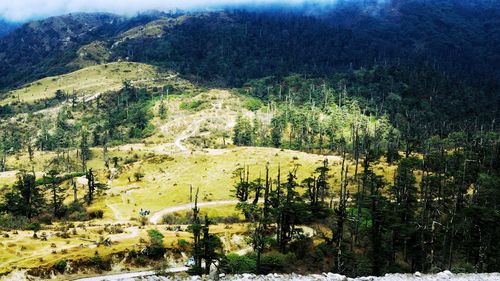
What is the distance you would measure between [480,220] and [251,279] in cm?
4249

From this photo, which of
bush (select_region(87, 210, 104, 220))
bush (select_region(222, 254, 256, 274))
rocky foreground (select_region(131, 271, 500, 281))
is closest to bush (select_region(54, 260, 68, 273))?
bush (select_region(222, 254, 256, 274))

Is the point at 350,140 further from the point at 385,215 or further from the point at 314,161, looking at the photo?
the point at 385,215

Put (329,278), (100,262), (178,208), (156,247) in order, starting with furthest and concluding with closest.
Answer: (178,208), (156,247), (100,262), (329,278)

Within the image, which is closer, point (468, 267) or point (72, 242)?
point (468, 267)

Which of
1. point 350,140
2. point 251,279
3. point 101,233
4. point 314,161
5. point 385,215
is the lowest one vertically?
point 350,140

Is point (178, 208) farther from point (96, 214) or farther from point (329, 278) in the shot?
point (329, 278)

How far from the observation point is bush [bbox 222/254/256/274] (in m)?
51.5

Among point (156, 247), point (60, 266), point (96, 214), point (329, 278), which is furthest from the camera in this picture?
point (96, 214)

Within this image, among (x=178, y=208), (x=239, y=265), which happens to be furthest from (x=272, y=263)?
(x=178, y=208)

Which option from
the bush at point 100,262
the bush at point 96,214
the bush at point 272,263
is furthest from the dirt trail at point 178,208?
the bush at point 272,263

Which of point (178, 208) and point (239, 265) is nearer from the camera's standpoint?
point (239, 265)

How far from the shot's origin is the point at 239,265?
5381 centimetres

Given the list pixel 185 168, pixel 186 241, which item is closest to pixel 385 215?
pixel 186 241

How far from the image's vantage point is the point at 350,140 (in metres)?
182
